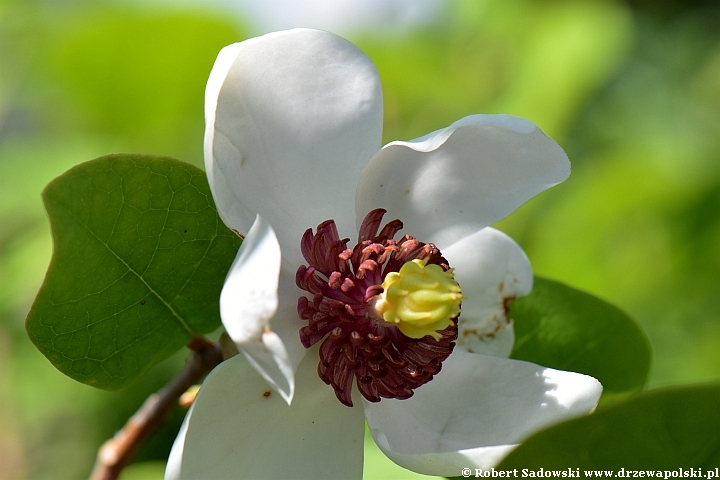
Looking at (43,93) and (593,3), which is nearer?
(43,93)

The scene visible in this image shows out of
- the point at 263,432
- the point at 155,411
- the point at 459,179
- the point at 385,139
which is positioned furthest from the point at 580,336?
the point at 385,139

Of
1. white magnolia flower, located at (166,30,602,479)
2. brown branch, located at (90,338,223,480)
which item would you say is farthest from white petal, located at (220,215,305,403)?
brown branch, located at (90,338,223,480)

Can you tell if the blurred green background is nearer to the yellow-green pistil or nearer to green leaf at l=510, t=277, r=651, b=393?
green leaf at l=510, t=277, r=651, b=393

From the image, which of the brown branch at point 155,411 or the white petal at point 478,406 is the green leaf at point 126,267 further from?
the white petal at point 478,406

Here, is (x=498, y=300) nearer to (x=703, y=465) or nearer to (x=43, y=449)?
(x=703, y=465)

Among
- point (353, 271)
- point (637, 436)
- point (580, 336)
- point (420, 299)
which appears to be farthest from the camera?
point (580, 336)

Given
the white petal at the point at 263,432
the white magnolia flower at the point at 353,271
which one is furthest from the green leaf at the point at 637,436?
the white petal at the point at 263,432

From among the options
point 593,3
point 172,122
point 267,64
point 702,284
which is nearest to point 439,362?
point 267,64

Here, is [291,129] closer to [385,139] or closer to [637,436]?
[637,436]
